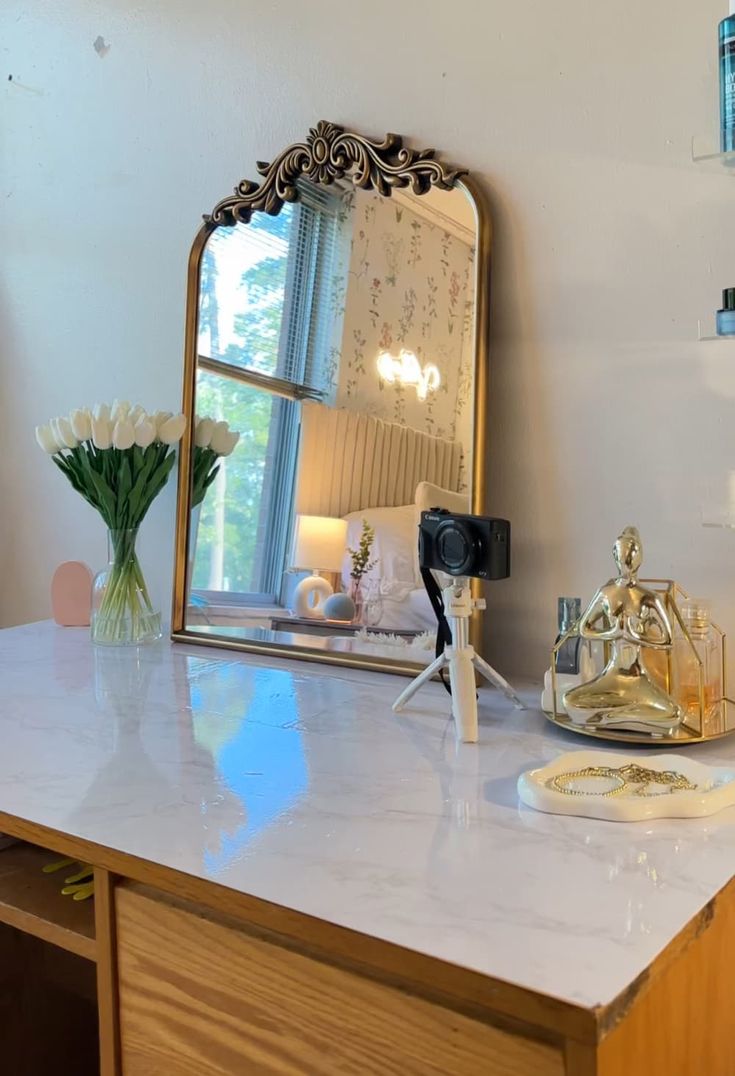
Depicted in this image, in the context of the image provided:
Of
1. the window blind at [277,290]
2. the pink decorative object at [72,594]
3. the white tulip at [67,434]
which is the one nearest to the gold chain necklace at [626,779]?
the window blind at [277,290]

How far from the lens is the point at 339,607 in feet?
4.37

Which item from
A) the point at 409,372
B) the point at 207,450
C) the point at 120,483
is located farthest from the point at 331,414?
the point at 120,483

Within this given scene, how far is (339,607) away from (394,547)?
0.41 feet

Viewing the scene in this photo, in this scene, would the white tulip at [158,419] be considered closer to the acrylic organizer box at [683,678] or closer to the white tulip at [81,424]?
the white tulip at [81,424]

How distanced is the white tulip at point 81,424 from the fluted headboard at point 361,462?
1.11ft

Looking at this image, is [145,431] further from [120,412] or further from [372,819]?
[372,819]

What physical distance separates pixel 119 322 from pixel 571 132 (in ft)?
2.93

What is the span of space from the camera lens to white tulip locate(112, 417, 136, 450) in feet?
1.94

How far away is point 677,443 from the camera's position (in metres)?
1.12

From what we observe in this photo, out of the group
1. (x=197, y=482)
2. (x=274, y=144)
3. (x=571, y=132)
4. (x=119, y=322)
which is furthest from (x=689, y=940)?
(x=119, y=322)

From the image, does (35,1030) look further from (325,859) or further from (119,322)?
(119,322)

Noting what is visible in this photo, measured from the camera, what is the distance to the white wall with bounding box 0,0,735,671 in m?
1.10

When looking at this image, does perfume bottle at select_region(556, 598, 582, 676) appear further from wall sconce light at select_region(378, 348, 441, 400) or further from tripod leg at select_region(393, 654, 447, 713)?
wall sconce light at select_region(378, 348, 441, 400)

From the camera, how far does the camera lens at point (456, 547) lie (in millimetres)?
1014
